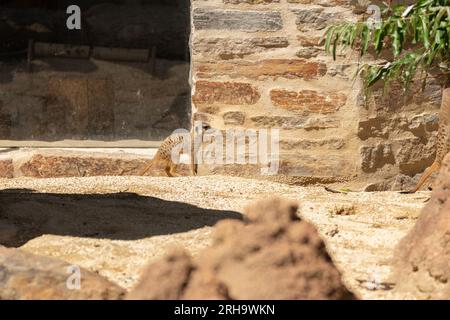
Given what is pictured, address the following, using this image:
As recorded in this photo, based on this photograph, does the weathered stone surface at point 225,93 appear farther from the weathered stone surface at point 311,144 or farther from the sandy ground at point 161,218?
the sandy ground at point 161,218

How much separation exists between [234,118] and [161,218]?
193 cm

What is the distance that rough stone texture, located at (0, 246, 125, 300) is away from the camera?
2.68 m

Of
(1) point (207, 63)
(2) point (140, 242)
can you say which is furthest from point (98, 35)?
(2) point (140, 242)

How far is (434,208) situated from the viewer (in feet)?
10.4

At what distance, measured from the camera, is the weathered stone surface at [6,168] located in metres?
6.50

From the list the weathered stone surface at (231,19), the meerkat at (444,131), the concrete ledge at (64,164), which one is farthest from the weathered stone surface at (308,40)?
the concrete ledge at (64,164)

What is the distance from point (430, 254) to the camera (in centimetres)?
301

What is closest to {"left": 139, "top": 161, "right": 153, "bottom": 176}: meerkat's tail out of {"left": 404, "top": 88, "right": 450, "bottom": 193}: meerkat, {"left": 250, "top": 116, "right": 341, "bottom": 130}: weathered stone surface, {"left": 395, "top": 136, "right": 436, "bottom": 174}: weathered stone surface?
{"left": 250, "top": 116, "right": 341, "bottom": 130}: weathered stone surface

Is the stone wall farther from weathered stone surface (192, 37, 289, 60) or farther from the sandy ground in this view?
the sandy ground

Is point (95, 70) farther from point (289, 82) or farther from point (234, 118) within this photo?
point (289, 82)

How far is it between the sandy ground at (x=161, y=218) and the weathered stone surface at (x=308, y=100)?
0.54 meters
